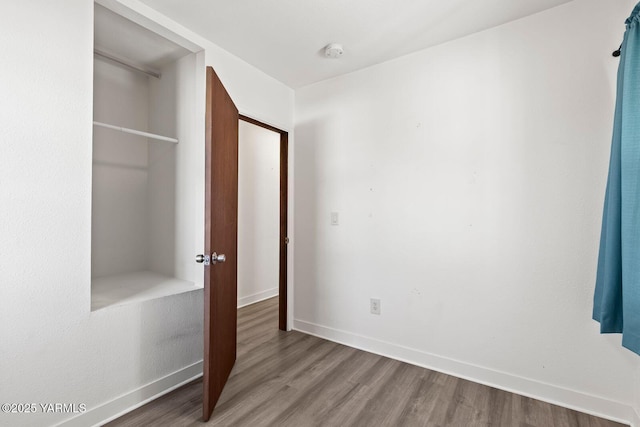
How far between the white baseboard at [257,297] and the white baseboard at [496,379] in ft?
4.25

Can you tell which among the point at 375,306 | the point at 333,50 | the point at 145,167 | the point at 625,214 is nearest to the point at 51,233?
the point at 145,167

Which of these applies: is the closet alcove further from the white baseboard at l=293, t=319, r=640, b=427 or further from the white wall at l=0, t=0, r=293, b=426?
the white baseboard at l=293, t=319, r=640, b=427

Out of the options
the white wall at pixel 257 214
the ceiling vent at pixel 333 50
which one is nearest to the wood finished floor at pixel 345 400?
the white wall at pixel 257 214

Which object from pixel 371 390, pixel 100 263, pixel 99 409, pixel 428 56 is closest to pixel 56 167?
pixel 100 263

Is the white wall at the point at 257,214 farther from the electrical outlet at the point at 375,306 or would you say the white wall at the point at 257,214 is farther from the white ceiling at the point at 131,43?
the electrical outlet at the point at 375,306

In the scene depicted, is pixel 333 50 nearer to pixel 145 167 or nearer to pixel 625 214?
pixel 145 167

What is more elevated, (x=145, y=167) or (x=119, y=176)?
(x=145, y=167)

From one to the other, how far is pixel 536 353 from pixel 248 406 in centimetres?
185

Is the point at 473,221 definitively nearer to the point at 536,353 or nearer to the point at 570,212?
the point at 570,212

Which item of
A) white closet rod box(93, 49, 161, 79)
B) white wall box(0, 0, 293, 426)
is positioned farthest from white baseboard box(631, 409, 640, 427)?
white closet rod box(93, 49, 161, 79)

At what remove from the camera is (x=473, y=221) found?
2154 millimetres

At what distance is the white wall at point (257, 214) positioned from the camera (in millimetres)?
3754

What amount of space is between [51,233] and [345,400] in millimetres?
1901

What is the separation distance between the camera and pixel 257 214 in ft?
13.0
